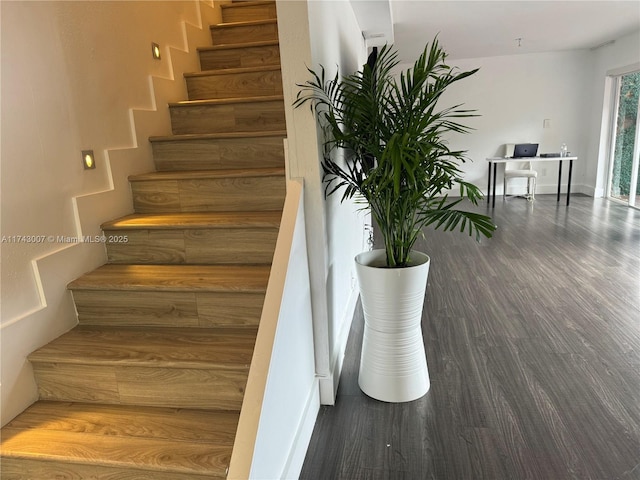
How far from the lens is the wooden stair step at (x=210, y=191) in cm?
213

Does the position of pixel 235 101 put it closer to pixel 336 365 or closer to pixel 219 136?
pixel 219 136

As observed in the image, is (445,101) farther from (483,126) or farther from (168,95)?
(168,95)

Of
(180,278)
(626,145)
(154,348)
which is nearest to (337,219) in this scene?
(180,278)

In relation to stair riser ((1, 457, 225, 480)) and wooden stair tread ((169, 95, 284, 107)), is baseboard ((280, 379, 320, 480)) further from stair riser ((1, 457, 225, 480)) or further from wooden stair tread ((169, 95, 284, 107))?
wooden stair tread ((169, 95, 284, 107))

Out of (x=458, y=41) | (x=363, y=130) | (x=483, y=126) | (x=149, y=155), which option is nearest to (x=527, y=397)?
(x=363, y=130)

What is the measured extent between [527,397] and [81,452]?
1.76 meters

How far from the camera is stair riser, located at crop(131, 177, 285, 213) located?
2133 millimetres

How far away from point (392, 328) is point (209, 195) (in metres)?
1.08

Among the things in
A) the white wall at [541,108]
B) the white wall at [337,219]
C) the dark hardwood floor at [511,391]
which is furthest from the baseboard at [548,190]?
the white wall at [337,219]

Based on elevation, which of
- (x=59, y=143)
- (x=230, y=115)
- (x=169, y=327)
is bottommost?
(x=169, y=327)

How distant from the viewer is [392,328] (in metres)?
1.94

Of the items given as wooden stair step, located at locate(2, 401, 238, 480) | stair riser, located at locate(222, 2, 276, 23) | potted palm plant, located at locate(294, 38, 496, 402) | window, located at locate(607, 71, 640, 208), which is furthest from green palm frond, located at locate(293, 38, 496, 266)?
window, located at locate(607, 71, 640, 208)

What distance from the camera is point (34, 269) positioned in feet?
5.42

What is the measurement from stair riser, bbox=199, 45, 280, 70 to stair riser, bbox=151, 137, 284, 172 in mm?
906
